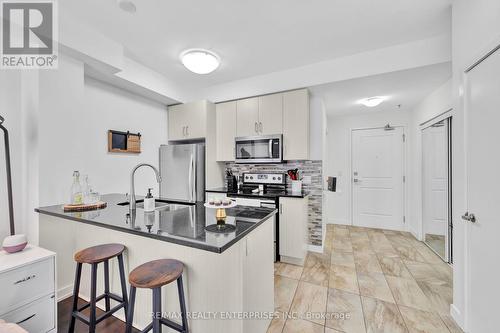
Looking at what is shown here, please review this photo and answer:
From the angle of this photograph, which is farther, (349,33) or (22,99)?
(349,33)

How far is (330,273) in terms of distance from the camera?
2.46 metres

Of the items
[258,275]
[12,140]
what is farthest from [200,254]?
[12,140]

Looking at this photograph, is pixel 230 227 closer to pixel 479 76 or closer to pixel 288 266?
pixel 288 266

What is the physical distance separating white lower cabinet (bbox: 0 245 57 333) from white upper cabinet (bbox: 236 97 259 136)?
2.60 metres

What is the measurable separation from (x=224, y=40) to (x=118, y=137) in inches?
77.4

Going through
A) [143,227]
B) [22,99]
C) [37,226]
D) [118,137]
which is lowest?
[37,226]

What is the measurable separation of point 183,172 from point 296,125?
1953 millimetres

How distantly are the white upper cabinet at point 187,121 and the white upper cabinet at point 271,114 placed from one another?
95 centimetres

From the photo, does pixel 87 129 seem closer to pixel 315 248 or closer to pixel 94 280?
pixel 94 280

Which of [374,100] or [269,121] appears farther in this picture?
[374,100]

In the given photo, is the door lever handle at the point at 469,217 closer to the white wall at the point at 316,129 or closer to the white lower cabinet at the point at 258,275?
the white lower cabinet at the point at 258,275

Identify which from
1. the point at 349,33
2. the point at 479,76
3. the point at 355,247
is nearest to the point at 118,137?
the point at 349,33

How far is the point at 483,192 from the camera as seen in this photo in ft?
4.51

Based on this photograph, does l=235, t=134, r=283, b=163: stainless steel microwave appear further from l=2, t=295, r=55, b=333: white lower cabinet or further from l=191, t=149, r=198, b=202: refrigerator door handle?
l=2, t=295, r=55, b=333: white lower cabinet
